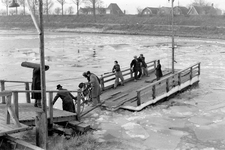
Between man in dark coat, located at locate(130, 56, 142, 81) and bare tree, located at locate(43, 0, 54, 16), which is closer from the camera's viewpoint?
man in dark coat, located at locate(130, 56, 142, 81)

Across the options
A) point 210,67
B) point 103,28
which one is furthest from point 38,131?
point 103,28

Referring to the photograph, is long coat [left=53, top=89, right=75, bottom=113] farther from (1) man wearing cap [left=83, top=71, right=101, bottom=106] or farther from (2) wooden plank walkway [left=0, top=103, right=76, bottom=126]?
(1) man wearing cap [left=83, top=71, right=101, bottom=106]

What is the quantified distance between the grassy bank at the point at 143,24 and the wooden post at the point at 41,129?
55.6m

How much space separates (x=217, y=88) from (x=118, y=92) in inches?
239

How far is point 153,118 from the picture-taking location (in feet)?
40.2

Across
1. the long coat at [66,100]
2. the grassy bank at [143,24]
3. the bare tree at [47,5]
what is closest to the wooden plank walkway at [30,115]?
the long coat at [66,100]

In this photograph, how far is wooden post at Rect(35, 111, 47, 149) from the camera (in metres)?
8.37

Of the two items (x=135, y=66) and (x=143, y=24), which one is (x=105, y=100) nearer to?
(x=135, y=66)

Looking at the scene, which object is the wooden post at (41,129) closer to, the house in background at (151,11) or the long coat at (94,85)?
the long coat at (94,85)

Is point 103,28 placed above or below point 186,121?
above

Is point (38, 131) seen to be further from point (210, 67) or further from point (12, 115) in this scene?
point (210, 67)

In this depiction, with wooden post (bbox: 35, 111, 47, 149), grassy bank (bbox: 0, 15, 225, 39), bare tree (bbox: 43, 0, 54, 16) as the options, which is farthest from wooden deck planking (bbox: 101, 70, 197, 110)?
bare tree (bbox: 43, 0, 54, 16)

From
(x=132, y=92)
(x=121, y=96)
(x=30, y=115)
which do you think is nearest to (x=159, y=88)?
(x=132, y=92)

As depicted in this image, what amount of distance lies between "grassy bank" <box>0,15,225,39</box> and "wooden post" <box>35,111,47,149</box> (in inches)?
2189
